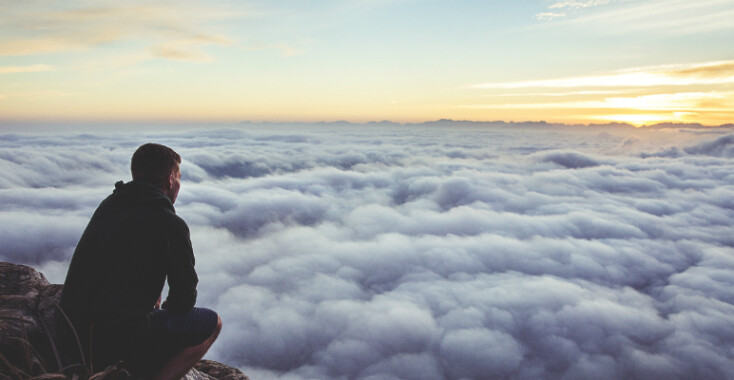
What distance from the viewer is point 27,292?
11.9 feet

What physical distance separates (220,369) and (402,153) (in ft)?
621

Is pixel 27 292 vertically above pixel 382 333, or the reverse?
pixel 27 292

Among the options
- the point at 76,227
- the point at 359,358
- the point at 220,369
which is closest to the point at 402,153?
the point at 76,227

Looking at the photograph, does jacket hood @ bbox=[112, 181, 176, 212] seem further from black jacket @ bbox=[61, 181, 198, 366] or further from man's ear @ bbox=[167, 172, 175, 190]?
man's ear @ bbox=[167, 172, 175, 190]

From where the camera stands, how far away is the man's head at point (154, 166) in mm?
2375

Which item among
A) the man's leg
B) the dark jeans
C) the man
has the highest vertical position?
the man

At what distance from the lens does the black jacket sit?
2.09 m

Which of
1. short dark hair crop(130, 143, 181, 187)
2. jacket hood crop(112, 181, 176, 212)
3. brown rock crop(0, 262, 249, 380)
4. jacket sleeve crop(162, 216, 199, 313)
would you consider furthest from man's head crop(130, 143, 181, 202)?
brown rock crop(0, 262, 249, 380)

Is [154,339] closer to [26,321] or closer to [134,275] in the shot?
[134,275]

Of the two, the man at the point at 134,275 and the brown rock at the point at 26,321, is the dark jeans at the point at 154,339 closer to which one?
the man at the point at 134,275

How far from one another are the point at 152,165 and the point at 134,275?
75cm

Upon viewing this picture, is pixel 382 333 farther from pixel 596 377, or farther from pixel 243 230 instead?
pixel 243 230

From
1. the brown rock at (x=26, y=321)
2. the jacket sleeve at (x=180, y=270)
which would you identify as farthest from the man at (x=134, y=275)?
the brown rock at (x=26, y=321)

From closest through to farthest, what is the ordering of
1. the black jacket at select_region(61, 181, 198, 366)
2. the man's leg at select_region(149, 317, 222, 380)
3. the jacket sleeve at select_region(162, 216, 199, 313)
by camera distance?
the black jacket at select_region(61, 181, 198, 366), the jacket sleeve at select_region(162, 216, 199, 313), the man's leg at select_region(149, 317, 222, 380)
